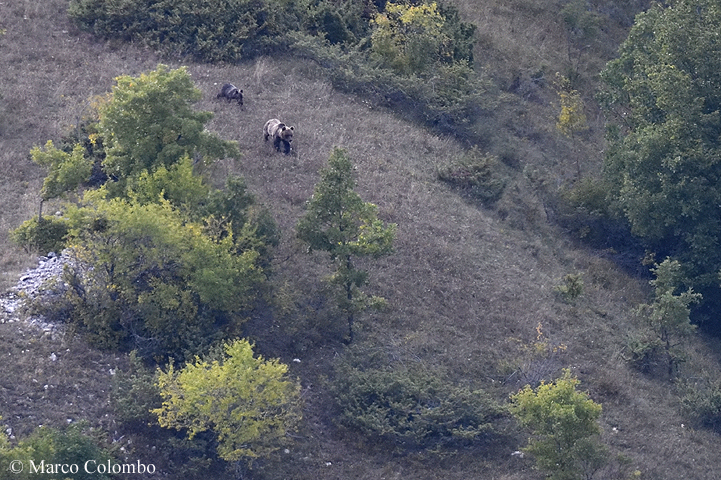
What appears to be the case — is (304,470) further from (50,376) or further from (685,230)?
(685,230)

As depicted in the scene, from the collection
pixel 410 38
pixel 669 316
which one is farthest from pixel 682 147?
pixel 410 38

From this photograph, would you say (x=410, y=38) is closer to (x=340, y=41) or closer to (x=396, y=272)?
(x=340, y=41)

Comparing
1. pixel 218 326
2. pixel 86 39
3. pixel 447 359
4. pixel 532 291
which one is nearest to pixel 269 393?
pixel 218 326

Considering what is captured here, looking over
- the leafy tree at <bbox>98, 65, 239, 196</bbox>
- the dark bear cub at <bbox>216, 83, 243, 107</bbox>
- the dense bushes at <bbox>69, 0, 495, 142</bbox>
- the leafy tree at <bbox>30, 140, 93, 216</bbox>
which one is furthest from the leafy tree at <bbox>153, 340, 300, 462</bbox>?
the dense bushes at <bbox>69, 0, 495, 142</bbox>

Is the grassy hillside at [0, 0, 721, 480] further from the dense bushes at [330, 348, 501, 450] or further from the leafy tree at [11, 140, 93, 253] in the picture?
the leafy tree at [11, 140, 93, 253]

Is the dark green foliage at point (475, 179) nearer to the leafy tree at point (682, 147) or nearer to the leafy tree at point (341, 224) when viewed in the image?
the leafy tree at point (682, 147)
